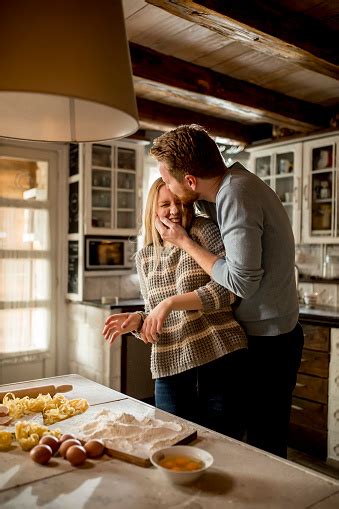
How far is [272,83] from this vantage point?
382cm

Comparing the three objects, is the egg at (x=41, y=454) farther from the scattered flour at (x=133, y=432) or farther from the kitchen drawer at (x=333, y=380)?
the kitchen drawer at (x=333, y=380)

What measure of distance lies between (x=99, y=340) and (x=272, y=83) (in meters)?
2.44

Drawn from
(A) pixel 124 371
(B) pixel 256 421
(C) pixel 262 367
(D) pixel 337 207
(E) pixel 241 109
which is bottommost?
(A) pixel 124 371

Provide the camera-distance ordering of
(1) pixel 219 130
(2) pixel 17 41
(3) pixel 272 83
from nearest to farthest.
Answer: (2) pixel 17 41 < (3) pixel 272 83 < (1) pixel 219 130

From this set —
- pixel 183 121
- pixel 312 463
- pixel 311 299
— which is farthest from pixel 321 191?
pixel 312 463

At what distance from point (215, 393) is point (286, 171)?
3181mm

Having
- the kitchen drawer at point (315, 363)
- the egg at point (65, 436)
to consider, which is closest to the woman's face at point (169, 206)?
the egg at point (65, 436)

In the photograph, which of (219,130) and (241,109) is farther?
(219,130)

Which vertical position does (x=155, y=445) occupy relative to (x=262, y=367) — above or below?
below

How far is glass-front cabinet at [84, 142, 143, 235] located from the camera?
4223 millimetres

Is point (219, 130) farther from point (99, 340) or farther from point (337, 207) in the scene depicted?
point (99, 340)

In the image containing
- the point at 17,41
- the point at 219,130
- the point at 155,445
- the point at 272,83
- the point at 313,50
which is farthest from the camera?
the point at 219,130

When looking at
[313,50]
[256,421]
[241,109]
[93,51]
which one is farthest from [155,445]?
[241,109]

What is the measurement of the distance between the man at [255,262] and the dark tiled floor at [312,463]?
161 centimetres
